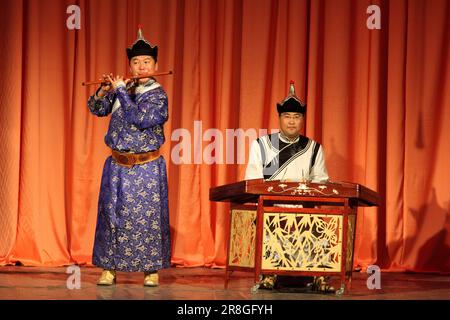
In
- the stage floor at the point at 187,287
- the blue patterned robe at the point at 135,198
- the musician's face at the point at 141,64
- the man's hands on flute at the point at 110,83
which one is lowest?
the stage floor at the point at 187,287

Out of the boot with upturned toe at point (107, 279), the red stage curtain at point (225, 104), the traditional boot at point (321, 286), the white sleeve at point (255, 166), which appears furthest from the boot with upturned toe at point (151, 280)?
the red stage curtain at point (225, 104)

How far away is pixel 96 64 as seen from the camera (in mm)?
6289

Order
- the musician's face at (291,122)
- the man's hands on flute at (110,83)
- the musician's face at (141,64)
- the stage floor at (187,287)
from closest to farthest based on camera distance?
1. the stage floor at (187,287)
2. the man's hands on flute at (110,83)
3. the musician's face at (141,64)
4. the musician's face at (291,122)

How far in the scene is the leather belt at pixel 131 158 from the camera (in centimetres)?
484

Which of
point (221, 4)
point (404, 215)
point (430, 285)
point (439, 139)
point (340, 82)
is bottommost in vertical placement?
point (430, 285)

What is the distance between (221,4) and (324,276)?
2454 millimetres

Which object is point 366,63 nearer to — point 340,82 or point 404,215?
point 340,82

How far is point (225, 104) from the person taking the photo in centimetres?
622

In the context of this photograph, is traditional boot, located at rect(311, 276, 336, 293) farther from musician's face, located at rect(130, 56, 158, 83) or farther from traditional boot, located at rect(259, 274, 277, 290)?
musician's face, located at rect(130, 56, 158, 83)

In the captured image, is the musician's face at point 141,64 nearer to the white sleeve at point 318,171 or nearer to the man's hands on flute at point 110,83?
the man's hands on flute at point 110,83

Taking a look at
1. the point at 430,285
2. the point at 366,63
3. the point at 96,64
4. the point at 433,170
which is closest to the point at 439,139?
the point at 433,170

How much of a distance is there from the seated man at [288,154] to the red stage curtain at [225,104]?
110 centimetres

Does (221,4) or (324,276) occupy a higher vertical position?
(221,4)

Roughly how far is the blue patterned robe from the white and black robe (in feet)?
1.90
